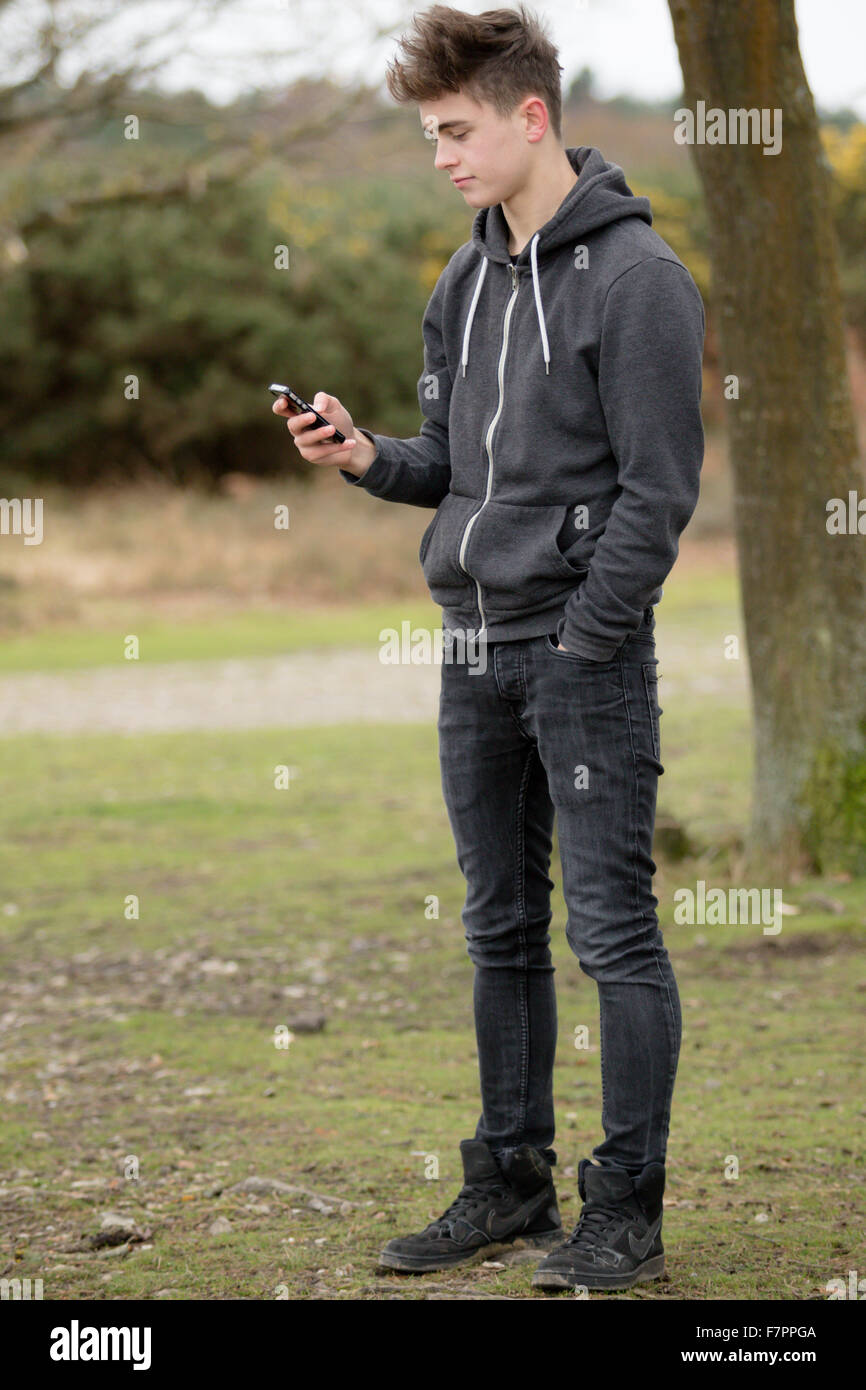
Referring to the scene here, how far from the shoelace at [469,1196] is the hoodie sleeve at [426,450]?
1.34 metres

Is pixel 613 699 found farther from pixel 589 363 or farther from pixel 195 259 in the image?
pixel 195 259

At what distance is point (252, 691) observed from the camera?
1263 cm

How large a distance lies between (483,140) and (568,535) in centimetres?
72

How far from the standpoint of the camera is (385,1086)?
433cm

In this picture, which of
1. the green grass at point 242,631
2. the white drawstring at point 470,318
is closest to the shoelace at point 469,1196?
the white drawstring at point 470,318

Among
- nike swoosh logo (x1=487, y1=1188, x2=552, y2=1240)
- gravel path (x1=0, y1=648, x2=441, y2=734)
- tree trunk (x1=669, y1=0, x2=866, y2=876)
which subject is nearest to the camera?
nike swoosh logo (x1=487, y1=1188, x2=552, y2=1240)

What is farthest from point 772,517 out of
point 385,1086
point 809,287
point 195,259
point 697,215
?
point 697,215

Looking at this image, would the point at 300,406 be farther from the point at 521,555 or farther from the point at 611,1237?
the point at 611,1237

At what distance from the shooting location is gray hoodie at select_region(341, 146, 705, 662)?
271cm

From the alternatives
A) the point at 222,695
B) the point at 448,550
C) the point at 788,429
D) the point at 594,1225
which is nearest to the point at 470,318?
the point at 448,550

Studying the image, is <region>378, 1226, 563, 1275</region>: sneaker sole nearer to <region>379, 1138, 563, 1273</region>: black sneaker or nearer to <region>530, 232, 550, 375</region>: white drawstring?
<region>379, 1138, 563, 1273</region>: black sneaker

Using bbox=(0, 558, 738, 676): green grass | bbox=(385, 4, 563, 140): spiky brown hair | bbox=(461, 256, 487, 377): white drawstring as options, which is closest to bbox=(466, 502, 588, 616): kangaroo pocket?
bbox=(461, 256, 487, 377): white drawstring

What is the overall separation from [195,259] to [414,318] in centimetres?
391

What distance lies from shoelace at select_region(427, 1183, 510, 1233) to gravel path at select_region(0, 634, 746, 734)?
8.07 metres
